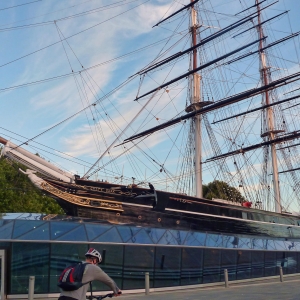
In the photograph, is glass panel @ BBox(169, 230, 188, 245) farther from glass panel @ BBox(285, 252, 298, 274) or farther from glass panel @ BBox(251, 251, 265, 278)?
glass panel @ BBox(285, 252, 298, 274)

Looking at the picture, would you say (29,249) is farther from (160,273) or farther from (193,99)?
(193,99)

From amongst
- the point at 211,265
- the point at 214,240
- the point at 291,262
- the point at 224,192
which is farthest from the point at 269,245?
the point at 224,192

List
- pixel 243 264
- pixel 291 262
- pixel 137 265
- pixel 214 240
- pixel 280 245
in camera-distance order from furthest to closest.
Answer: pixel 291 262 → pixel 280 245 → pixel 243 264 → pixel 214 240 → pixel 137 265

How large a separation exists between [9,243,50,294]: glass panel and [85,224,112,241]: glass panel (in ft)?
5.13

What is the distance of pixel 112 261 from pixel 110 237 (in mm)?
748

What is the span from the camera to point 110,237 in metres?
14.1

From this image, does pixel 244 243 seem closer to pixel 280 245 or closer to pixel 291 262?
pixel 280 245

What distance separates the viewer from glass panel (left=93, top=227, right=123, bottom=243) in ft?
45.4

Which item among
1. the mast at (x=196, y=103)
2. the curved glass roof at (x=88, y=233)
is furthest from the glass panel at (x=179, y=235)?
the mast at (x=196, y=103)

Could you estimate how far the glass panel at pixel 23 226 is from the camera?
496 inches

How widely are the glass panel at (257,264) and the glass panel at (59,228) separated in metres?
Result: 8.48

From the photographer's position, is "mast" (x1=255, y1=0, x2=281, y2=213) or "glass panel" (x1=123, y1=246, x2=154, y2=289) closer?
"glass panel" (x1=123, y1=246, x2=154, y2=289)

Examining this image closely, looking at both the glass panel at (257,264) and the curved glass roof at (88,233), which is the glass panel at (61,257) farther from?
the glass panel at (257,264)

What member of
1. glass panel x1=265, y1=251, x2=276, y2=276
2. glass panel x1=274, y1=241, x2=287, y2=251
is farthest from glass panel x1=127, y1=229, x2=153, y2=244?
glass panel x1=274, y1=241, x2=287, y2=251
